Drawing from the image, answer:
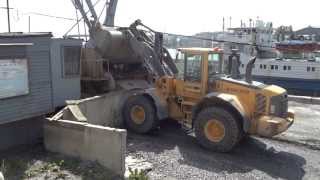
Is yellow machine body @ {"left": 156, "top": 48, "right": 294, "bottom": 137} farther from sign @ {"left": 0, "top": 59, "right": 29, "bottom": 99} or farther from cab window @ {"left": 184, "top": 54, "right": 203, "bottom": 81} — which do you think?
sign @ {"left": 0, "top": 59, "right": 29, "bottom": 99}

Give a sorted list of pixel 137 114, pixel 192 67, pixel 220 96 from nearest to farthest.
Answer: pixel 220 96, pixel 192 67, pixel 137 114

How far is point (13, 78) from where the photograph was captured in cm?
988

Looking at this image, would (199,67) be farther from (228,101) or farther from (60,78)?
(60,78)

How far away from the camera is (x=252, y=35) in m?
37.5

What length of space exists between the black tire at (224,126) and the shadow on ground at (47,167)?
2.91 metres

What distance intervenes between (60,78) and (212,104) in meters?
4.36

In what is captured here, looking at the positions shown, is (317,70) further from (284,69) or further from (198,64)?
(198,64)

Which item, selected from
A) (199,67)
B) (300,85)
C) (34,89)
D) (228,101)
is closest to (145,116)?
(199,67)

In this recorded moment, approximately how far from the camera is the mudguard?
34.0ft

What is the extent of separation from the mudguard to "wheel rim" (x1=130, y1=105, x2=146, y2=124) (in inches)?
76.7

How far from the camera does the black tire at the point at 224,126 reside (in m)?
10.5

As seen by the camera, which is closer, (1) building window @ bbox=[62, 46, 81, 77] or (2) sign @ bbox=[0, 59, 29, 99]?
(2) sign @ bbox=[0, 59, 29, 99]

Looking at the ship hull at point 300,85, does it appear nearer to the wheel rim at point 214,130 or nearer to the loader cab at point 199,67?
the loader cab at point 199,67

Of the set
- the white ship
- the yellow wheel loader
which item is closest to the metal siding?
the yellow wheel loader
